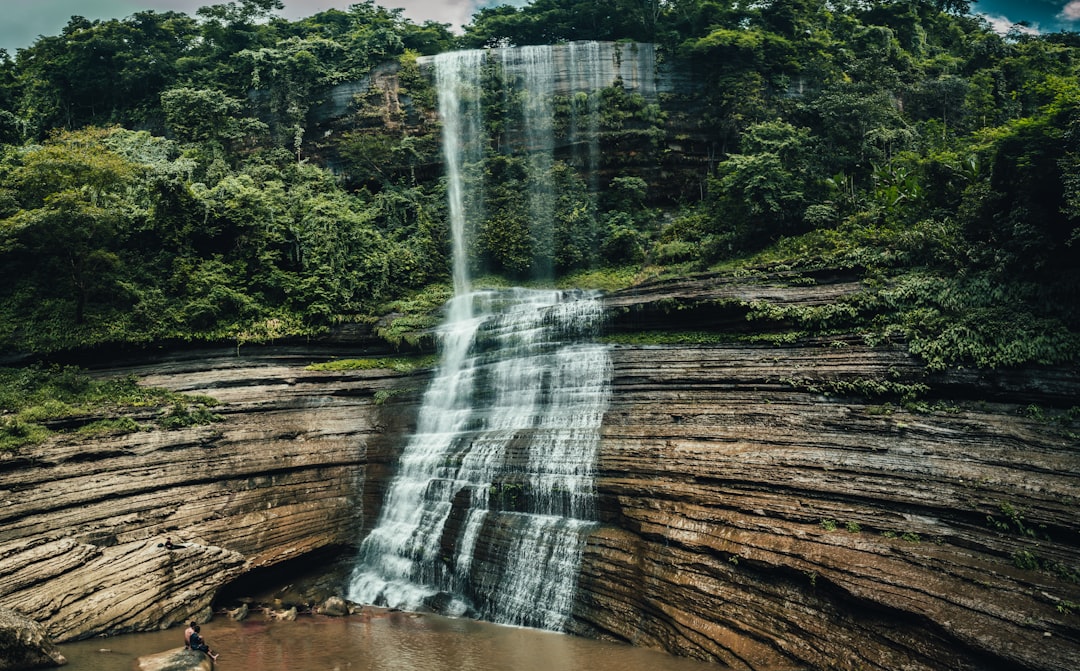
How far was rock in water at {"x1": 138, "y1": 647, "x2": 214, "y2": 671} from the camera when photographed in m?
10.9

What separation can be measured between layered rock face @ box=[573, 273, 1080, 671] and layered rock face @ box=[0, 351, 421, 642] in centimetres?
890

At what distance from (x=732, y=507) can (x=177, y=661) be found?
1082cm

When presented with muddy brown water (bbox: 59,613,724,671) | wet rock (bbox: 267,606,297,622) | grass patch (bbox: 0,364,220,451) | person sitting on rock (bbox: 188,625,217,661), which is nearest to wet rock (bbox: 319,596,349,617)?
muddy brown water (bbox: 59,613,724,671)

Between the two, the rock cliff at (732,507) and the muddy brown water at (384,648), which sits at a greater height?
the rock cliff at (732,507)

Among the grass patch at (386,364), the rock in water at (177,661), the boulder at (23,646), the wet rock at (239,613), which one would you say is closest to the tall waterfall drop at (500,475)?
the grass patch at (386,364)

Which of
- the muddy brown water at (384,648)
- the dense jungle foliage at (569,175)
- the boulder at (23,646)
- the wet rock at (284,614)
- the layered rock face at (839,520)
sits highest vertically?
the dense jungle foliage at (569,175)

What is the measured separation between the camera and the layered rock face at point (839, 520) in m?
9.42

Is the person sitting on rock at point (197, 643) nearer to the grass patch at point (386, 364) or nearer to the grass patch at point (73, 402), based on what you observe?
the grass patch at point (73, 402)

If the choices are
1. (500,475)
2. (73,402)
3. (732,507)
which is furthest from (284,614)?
(732,507)

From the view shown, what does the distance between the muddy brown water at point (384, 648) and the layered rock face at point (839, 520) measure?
1.00 m

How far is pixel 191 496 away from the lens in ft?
53.0

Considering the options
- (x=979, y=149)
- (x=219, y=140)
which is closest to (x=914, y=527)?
(x=979, y=149)

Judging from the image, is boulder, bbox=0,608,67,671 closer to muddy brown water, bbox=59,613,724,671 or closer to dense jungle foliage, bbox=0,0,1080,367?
muddy brown water, bbox=59,613,724,671

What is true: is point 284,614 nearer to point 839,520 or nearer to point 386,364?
point 386,364
